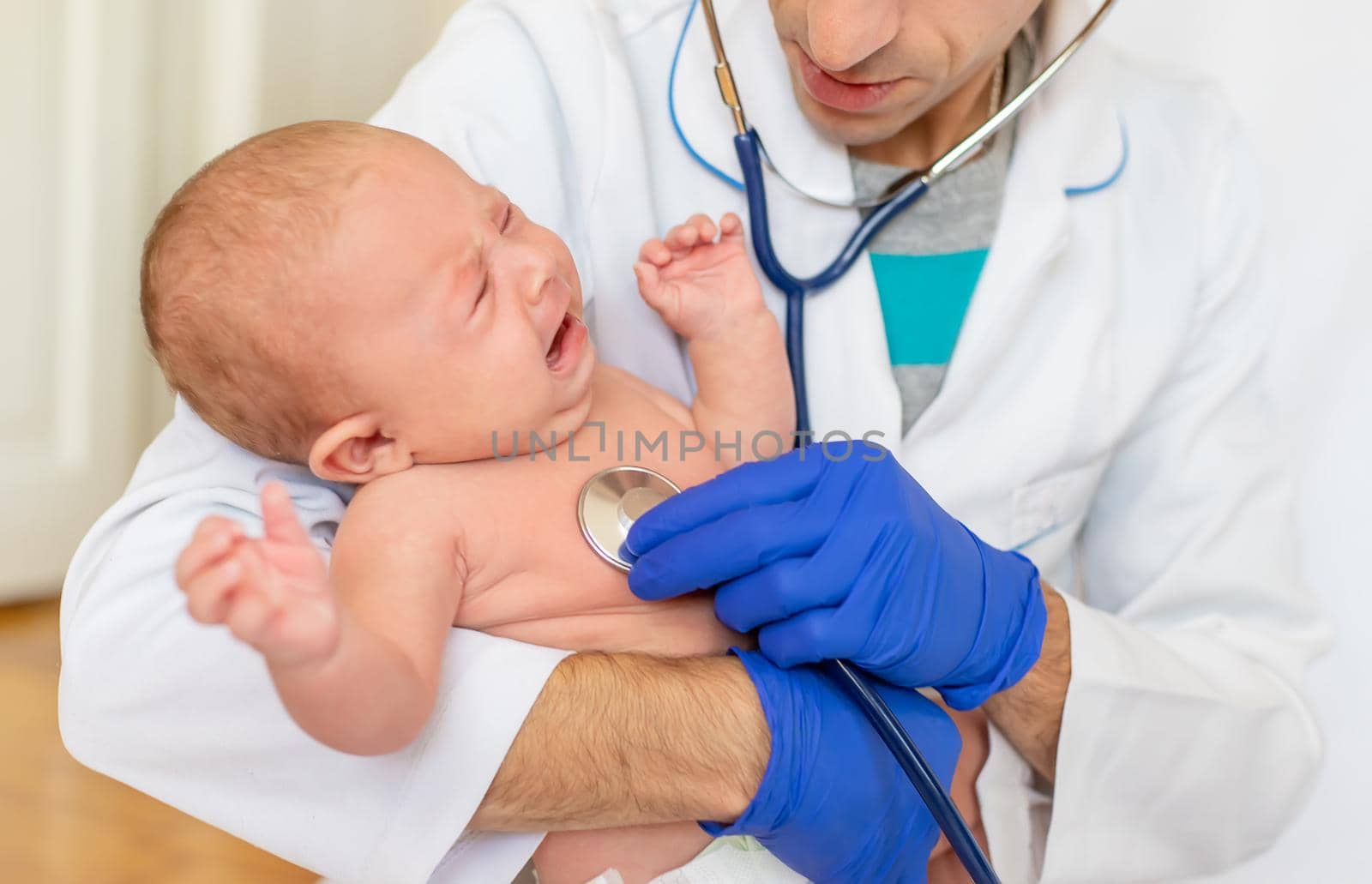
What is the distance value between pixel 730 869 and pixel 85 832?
0.88 metres

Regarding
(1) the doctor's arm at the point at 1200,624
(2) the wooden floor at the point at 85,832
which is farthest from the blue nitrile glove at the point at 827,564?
(2) the wooden floor at the point at 85,832

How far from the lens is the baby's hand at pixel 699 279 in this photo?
3.86 ft

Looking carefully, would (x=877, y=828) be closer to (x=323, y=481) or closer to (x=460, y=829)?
(x=460, y=829)

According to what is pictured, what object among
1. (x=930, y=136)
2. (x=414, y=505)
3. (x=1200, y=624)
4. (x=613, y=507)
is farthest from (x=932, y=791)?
(x=930, y=136)

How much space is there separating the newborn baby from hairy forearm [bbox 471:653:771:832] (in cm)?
7

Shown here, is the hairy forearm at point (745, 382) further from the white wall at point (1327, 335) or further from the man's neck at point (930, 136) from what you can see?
the white wall at point (1327, 335)

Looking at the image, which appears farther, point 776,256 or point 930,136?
point 930,136

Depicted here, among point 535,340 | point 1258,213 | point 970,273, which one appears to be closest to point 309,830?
point 535,340

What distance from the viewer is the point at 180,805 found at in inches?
37.3

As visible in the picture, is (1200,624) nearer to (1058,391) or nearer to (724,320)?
→ (1058,391)

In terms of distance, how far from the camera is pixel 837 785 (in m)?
1.01

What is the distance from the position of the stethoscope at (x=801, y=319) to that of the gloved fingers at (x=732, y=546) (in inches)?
2.1

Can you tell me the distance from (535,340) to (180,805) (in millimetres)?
463

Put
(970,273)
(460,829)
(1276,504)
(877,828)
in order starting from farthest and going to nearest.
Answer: (1276,504) → (970,273) → (877,828) → (460,829)
